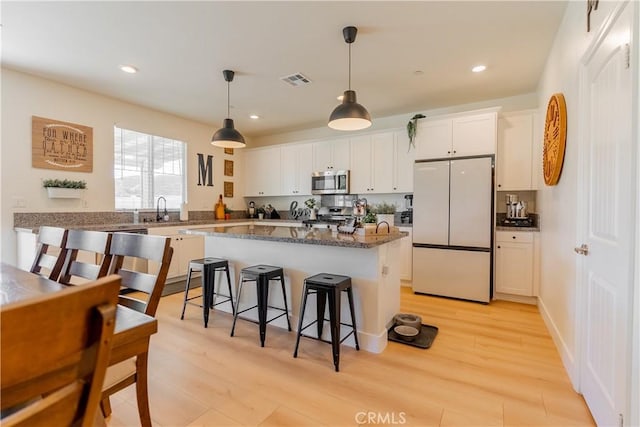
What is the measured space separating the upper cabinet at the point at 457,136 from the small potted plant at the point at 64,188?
169 inches

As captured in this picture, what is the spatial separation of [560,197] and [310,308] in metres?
2.25

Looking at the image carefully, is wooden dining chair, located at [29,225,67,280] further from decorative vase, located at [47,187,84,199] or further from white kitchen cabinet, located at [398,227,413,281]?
white kitchen cabinet, located at [398,227,413,281]

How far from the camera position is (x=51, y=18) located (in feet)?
7.78

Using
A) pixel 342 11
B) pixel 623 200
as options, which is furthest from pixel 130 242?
pixel 623 200

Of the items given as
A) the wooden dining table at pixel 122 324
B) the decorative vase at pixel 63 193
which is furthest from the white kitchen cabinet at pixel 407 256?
the decorative vase at pixel 63 193

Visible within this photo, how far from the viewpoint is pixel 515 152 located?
3.75 meters

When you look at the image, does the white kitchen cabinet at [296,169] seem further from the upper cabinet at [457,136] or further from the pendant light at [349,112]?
the pendant light at [349,112]

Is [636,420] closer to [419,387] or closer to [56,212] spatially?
[419,387]

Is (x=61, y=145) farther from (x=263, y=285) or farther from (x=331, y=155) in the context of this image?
(x=331, y=155)

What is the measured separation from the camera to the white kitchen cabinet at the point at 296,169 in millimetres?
5391

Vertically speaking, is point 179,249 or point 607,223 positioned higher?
point 607,223

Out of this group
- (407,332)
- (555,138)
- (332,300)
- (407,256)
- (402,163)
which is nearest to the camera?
(332,300)

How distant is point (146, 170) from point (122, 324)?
4.20 meters

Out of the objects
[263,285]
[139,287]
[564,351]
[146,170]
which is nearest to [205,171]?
[146,170]
